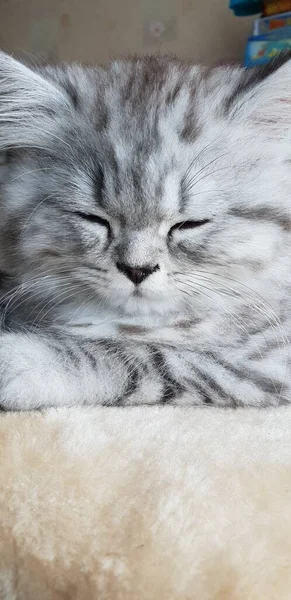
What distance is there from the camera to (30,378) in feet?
2.95

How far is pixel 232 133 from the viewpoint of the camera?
1000mm

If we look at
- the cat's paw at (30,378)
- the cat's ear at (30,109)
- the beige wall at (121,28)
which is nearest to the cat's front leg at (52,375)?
the cat's paw at (30,378)

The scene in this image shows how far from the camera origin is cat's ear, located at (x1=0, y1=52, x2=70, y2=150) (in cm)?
102

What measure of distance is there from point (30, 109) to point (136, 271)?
371 mm

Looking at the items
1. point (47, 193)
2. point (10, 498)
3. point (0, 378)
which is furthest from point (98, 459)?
point (47, 193)

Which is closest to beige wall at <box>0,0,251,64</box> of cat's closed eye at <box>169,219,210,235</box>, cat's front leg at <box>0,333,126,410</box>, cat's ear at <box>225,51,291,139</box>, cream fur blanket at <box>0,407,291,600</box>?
cat's ear at <box>225,51,291,139</box>

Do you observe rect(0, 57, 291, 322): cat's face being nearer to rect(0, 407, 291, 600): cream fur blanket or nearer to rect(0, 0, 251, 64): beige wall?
rect(0, 407, 291, 600): cream fur blanket

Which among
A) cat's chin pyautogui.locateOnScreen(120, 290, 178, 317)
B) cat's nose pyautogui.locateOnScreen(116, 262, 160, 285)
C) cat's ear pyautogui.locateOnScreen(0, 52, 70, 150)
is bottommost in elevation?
cat's chin pyautogui.locateOnScreen(120, 290, 178, 317)

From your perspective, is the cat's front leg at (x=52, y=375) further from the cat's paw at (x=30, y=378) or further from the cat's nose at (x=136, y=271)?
the cat's nose at (x=136, y=271)

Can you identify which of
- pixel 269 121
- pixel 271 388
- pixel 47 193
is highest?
pixel 269 121

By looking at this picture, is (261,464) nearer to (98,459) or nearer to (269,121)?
(98,459)

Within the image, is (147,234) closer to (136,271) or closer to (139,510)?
(136,271)

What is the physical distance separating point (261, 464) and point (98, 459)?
0.21 m

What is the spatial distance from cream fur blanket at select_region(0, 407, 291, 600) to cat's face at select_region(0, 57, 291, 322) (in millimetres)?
248
